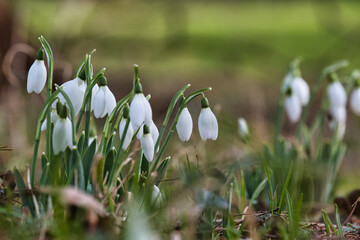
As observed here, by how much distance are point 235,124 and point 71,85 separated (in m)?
1.54

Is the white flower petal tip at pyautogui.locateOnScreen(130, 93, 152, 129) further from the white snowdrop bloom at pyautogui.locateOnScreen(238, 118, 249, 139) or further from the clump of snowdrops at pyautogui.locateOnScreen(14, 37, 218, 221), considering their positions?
the white snowdrop bloom at pyautogui.locateOnScreen(238, 118, 249, 139)

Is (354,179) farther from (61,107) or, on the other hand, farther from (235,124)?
(61,107)

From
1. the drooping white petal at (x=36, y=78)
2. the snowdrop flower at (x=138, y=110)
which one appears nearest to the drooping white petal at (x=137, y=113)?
the snowdrop flower at (x=138, y=110)

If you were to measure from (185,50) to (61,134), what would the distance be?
992 cm

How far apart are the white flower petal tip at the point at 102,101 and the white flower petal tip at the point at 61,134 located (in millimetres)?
98

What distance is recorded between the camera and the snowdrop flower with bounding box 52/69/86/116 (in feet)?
4.95

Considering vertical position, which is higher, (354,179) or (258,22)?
(258,22)

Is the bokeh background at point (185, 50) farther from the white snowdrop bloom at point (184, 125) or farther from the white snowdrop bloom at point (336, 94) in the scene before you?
the white snowdrop bloom at point (184, 125)

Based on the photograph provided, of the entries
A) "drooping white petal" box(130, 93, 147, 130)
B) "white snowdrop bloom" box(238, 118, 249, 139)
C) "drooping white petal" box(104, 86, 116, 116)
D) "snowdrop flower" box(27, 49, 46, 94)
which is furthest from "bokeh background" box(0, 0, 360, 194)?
"drooping white petal" box(130, 93, 147, 130)

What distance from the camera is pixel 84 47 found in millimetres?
6902

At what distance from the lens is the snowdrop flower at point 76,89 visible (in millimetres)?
1510

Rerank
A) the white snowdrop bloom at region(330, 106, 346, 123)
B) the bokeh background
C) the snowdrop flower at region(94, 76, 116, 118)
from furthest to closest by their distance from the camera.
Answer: the bokeh background
the white snowdrop bloom at region(330, 106, 346, 123)
the snowdrop flower at region(94, 76, 116, 118)

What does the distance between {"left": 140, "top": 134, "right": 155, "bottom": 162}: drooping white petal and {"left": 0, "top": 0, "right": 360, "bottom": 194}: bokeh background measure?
62 cm

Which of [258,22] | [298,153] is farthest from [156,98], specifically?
[258,22]
